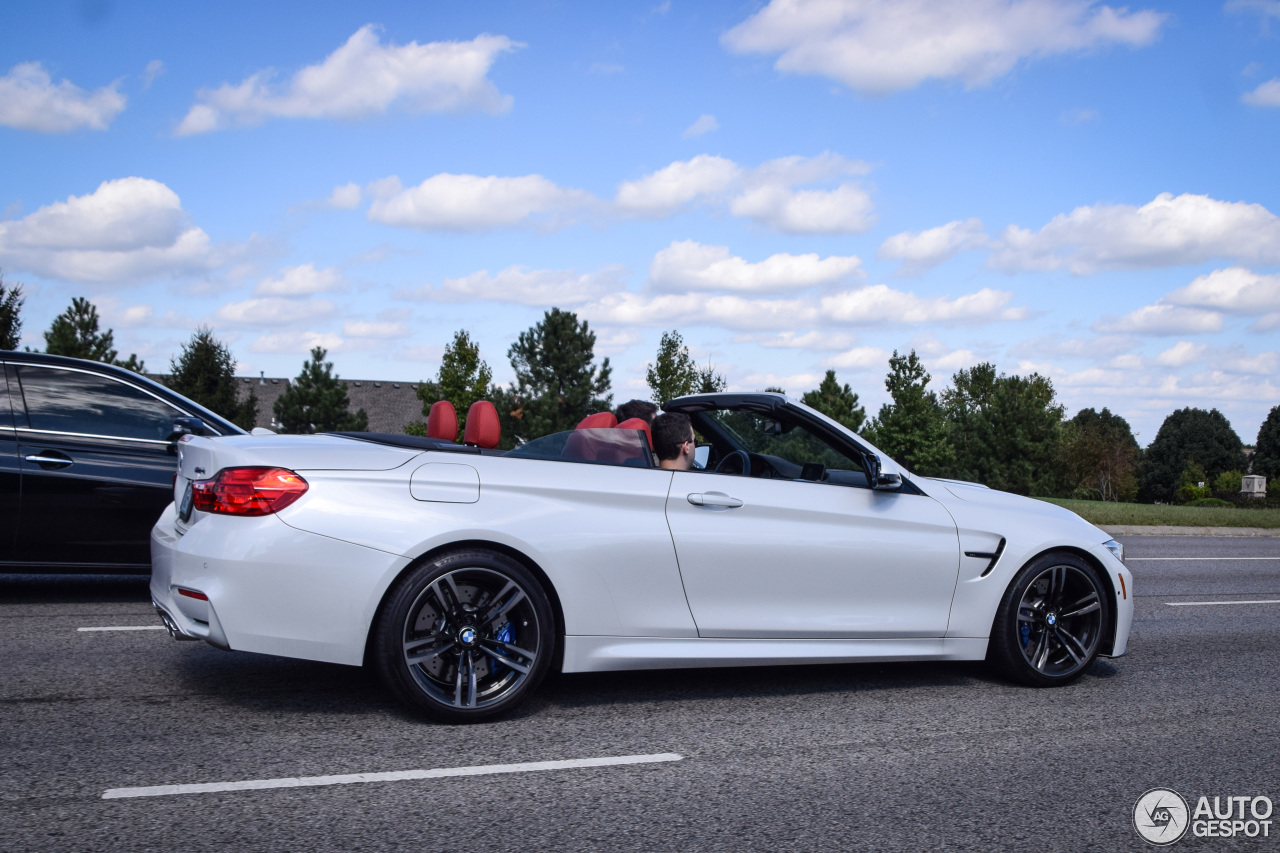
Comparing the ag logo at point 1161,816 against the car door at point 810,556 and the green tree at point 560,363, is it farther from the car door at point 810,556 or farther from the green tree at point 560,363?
the green tree at point 560,363

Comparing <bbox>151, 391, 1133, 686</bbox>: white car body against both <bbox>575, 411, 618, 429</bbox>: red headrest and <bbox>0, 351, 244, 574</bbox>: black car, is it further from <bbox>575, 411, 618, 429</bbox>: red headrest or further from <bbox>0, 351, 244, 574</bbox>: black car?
<bbox>0, 351, 244, 574</bbox>: black car

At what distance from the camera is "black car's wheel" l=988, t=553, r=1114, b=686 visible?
5500 mm

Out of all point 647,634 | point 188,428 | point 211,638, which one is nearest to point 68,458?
point 188,428

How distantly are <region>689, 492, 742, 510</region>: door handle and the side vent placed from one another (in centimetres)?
133

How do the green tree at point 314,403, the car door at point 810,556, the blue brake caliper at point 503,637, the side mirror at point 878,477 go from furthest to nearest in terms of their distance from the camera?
the green tree at point 314,403 → the side mirror at point 878,477 → the car door at point 810,556 → the blue brake caliper at point 503,637

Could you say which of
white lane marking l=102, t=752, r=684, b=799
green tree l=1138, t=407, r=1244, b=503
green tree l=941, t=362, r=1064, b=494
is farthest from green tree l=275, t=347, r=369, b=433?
green tree l=1138, t=407, r=1244, b=503

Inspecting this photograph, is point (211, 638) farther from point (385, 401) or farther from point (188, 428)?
point (385, 401)

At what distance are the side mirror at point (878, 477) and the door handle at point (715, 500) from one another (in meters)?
0.76

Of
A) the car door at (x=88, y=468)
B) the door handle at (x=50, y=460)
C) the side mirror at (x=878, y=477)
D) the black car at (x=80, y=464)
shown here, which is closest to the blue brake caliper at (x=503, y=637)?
the side mirror at (x=878, y=477)

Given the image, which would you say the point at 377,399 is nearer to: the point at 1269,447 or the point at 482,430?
the point at 482,430

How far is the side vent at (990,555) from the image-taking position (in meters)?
5.42

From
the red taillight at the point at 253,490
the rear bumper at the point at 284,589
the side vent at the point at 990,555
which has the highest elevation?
the red taillight at the point at 253,490

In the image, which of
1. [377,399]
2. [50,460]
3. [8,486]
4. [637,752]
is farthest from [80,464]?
[377,399]

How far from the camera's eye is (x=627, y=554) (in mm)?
4758
